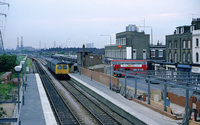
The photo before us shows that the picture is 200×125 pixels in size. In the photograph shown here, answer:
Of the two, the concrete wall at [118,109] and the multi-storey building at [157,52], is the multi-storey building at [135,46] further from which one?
the concrete wall at [118,109]

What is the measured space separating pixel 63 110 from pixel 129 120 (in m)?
6.61

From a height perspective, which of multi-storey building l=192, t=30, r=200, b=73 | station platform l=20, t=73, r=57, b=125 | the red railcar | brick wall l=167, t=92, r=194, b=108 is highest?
multi-storey building l=192, t=30, r=200, b=73

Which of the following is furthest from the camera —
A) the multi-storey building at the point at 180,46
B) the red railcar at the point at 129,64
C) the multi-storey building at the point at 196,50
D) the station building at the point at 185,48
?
the red railcar at the point at 129,64

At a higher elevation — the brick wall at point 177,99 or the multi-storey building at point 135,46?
the multi-storey building at point 135,46

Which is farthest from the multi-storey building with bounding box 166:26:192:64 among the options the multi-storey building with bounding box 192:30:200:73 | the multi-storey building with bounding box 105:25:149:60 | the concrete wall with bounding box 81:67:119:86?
the multi-storey building with bounding box 105:25:149:60

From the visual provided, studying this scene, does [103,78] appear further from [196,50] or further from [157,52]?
[157,52]

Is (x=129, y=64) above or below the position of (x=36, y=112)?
above

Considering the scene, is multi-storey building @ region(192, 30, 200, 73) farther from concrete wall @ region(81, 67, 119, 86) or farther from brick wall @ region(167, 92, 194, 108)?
brick wall @ region(167, 92, 194, 108)

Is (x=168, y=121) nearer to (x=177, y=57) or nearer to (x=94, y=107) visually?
(x=94, y=107)

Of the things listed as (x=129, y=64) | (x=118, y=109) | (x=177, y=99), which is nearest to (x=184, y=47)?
(x=129, y=64)

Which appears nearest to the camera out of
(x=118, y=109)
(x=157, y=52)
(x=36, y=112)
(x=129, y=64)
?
(x=36, y=112)

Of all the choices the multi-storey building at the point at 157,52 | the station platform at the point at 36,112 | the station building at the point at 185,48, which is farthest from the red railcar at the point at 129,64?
the station platform at the point at 36,112

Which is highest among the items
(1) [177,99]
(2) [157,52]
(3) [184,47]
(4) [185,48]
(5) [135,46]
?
(5) [135,46]

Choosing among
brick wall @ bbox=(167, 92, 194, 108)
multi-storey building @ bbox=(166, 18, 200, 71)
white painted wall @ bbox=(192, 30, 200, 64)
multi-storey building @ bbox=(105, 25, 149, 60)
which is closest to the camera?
brick wall @ bbox=(167, 92, 194, 108)
